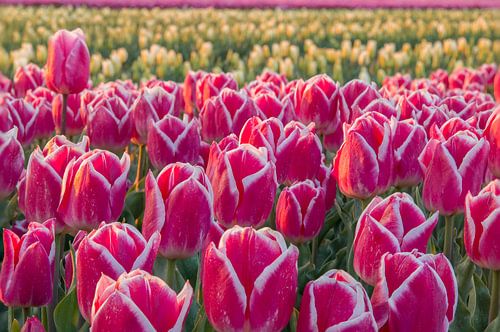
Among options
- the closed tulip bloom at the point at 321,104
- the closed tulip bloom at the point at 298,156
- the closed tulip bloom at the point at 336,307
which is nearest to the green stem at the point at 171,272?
the closed tulip bloom at the point at 336,307

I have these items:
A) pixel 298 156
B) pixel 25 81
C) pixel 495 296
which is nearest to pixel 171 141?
pixel 298 156

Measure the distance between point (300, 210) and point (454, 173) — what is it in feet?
1.14

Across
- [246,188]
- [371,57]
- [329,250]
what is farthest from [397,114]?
[371,57]

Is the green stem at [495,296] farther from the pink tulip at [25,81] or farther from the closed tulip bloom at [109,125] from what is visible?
the pink tulip at [25,81]

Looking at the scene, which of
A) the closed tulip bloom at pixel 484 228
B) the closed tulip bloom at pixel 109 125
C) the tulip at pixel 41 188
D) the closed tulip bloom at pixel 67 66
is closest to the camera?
the closed tulip bloom at pixel 484 228

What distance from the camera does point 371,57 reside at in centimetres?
838

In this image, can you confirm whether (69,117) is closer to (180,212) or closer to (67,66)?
(67,66)

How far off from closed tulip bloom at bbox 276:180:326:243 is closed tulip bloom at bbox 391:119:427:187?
0.81 ft

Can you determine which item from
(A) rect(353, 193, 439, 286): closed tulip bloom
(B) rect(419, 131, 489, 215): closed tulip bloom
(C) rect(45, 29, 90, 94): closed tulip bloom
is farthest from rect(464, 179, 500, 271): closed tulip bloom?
(C) rect(45, 29, 90, 94): closed tulip bloom

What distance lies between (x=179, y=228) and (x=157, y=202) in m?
0.06

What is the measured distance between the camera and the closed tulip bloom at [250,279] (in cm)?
118

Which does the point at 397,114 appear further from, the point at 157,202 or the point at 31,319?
the point at 31,319

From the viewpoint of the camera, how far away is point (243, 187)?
1624mm

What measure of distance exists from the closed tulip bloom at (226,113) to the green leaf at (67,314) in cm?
104
